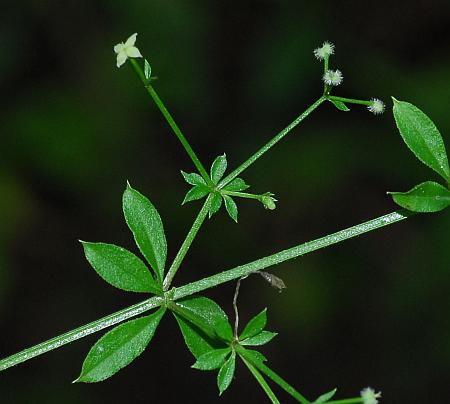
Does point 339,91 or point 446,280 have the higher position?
point 339,91

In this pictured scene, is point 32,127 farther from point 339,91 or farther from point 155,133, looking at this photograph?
point 339,91

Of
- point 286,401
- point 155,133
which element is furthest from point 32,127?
point 286,401

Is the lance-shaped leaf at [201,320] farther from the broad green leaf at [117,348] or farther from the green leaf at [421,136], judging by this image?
the green leaf at [421,136]

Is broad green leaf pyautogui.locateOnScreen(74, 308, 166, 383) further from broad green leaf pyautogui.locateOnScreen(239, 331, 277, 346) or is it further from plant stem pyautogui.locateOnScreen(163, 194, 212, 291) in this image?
broad green leaf pyautogui.locateOnScreen(239, 331, 277, 346)

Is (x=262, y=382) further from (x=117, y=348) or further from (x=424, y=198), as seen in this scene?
(x=424, y=198)

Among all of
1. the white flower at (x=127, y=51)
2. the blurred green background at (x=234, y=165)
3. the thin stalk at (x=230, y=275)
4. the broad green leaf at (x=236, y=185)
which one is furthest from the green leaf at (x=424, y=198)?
the blurred green background at (x=234, y=165)
